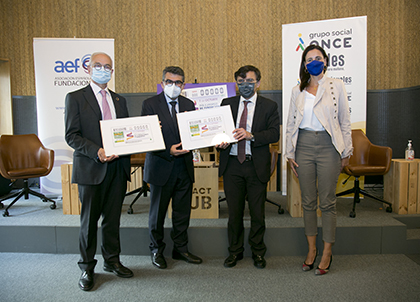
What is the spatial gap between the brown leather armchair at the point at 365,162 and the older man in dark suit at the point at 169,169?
6.46ft

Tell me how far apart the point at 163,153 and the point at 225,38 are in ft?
11.6

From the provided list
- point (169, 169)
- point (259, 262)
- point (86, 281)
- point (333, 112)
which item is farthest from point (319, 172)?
point (86, 281)

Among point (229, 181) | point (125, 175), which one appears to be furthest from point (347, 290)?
point (125, 175)

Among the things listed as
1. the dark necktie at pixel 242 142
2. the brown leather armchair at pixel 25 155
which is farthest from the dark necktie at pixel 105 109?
the brown leather armchair at pixel 25 155

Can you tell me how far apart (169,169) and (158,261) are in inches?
33.7

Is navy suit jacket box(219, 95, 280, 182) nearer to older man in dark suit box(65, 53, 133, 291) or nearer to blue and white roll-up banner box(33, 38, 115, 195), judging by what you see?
older man in dark suit box(65, 53, 133, 291)

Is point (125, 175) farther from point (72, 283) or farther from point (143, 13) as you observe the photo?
point (143, 13)

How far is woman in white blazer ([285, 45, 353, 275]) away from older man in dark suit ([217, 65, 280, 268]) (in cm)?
24

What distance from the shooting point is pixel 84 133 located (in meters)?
2.36

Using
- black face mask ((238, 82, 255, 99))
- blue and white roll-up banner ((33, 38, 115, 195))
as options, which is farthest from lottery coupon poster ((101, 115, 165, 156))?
blue and white roll-up banner ((33, 38, 115, 195))

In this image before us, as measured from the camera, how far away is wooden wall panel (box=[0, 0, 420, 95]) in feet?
16.7

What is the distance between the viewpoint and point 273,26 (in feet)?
17.3

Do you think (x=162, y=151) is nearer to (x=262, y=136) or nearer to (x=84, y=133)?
(x=84, y=133)

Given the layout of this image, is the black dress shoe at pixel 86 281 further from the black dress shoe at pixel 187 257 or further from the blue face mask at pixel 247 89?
the blue face mask at pixel 247 89
